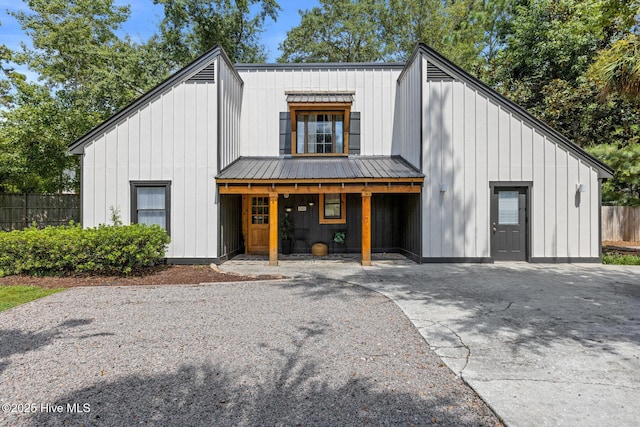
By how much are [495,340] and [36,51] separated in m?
22.7

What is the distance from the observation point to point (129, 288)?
658 cm

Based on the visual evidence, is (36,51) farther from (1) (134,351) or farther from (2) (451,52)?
(2) (451,52)

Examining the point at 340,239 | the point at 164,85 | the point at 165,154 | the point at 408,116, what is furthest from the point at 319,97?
the point at 165,154

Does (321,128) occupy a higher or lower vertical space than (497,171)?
higher

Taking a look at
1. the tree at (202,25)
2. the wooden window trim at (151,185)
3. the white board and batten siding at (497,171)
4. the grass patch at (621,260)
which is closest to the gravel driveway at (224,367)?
the wooden window trim at (151,185)

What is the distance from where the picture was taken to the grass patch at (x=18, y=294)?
5412 mm

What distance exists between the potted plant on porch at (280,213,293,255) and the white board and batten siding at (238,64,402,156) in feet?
7.51

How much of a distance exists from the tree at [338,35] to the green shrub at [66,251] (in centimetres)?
1980

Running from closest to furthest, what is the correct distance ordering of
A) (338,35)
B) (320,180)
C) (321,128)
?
(320,180) → (321,128) → (338,35)

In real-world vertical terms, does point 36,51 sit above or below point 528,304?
above

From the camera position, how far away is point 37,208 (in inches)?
461

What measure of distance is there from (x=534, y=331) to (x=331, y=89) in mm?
9701

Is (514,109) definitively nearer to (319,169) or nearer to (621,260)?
(621,260)

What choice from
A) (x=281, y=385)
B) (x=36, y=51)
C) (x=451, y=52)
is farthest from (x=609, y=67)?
(x=36, y=51)
